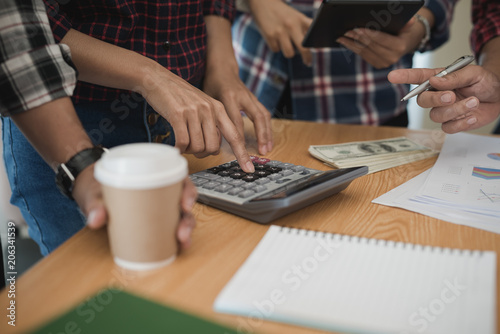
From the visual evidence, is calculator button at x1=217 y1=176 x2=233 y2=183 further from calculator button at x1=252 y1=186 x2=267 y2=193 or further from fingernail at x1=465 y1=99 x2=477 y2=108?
fingernail at x1=465 y1=99 x2=477 y2=108

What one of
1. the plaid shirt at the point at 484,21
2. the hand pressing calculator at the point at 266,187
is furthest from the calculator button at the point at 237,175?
the plaid shirt at the point at 484,21

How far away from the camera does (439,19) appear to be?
1.25 meters

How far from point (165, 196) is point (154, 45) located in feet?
1.61

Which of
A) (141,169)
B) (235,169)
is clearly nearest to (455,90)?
(235,169)

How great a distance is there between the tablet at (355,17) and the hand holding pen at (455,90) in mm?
141

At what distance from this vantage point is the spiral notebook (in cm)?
38

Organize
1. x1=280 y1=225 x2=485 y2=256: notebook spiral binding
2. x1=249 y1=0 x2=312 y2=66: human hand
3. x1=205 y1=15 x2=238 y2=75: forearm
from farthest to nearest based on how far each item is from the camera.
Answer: x1=249 y1=0 x2=312 y2=66: human hand < x1=205 y1=15 x2=238 y2=75: forearm < x1=280 y1=225 x2=485 y2=256: notebook spiral binding

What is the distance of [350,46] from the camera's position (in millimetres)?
1053

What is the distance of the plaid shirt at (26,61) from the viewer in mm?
537

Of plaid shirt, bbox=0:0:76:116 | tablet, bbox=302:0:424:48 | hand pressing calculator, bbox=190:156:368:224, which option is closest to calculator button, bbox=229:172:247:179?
hand pressing calculator, bbox=190:156:368:224

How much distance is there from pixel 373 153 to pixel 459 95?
230mm

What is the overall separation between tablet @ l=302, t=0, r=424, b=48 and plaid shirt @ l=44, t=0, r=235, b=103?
25 cm

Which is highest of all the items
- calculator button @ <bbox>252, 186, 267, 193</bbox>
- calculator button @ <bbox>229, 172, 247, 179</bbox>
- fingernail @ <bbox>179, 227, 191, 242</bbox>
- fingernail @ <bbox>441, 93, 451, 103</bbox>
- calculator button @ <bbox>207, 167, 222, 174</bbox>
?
fingernail @ <bbox>441, 93, 451, 103</bbox>

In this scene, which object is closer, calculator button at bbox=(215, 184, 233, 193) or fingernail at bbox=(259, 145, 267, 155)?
calculator button at bbox=(215, 184, 233, 193)
